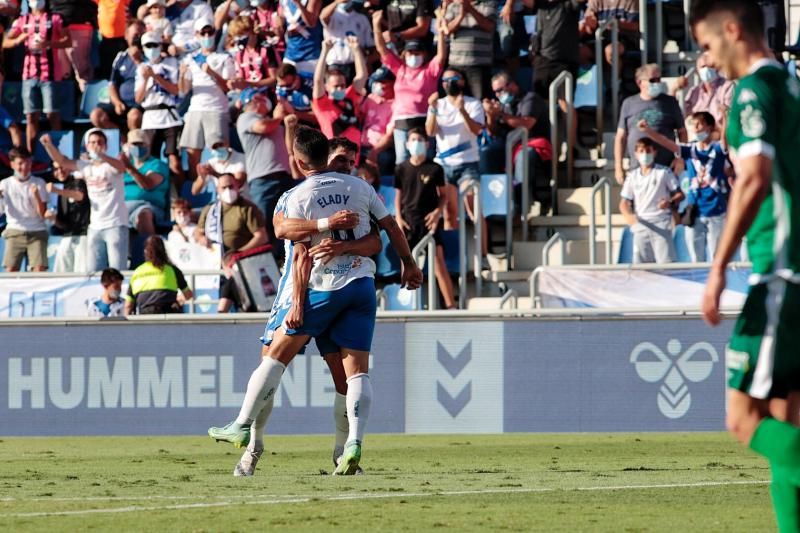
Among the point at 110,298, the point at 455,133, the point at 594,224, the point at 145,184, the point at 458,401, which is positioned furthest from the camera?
the point at 145,184

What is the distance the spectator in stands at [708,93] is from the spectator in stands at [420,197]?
10.5 feet

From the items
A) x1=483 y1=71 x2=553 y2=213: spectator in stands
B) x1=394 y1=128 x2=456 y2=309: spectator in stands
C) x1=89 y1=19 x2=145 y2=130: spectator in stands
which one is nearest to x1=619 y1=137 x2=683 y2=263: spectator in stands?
x1=483 y1=71 x2=553 y2=213: spectator in stands

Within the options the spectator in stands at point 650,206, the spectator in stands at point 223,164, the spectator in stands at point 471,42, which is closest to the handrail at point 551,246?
the spectator in stands at point 650,206

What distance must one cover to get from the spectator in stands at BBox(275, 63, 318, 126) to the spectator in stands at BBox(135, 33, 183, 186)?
179 cm

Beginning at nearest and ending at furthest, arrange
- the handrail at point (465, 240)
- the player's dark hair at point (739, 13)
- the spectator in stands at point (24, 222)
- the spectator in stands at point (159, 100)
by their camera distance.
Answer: the player's dark hair at point (739, 13), the handrail at point (465, 240), the spectator in stands at point (24, 222), the spectator in stands at point (159, 100)

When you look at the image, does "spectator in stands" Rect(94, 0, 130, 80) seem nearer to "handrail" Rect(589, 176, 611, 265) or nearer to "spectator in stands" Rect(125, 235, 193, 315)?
"spectator in stands" Rect(125, 235, 193, 315)

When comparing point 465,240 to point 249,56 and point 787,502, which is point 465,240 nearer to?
point 249,56

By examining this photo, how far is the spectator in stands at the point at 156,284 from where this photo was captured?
17219mm

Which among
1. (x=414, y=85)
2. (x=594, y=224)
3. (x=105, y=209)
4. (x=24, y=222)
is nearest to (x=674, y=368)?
(x=594, y=224)

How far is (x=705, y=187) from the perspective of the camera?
1716 cm

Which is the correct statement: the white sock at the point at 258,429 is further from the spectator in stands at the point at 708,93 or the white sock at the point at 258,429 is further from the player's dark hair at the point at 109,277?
the spectator in stands at the point at 708,93

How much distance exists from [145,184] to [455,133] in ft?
13.3

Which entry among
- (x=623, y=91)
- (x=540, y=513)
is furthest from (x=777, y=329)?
→ (x=623, y=91)

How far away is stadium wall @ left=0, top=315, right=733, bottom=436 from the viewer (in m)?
15.8
